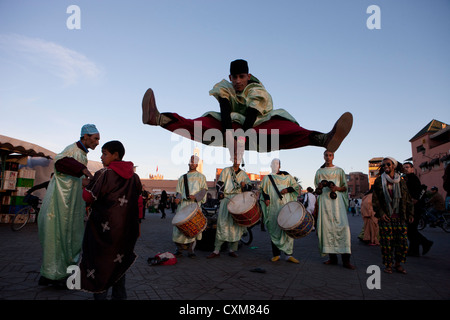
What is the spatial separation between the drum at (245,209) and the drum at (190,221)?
0.59m

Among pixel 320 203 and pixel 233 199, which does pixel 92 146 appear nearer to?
pixel 233 199

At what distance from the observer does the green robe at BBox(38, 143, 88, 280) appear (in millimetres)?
3386

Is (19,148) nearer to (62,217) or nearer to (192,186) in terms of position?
(192,186)

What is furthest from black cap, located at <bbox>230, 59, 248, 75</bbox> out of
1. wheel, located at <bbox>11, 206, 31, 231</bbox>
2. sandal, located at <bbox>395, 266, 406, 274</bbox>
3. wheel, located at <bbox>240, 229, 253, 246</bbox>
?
wheel, located at <bbox>11, 206, 31, 231</bbox>

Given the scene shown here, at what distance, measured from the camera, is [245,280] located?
386 centimetres

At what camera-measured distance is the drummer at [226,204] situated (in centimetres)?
593

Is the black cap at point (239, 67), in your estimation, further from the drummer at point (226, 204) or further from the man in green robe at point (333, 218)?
the man in green robe at point (333, 218)

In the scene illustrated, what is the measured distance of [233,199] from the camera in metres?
5.68

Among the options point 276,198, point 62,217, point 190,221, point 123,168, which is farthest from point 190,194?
point 123,168

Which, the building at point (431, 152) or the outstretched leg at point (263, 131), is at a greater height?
the building at point (431, 152)

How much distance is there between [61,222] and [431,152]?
34.9 metres

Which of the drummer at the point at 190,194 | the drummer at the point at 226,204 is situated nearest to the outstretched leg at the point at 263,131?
the drummer at the point at 226,204
